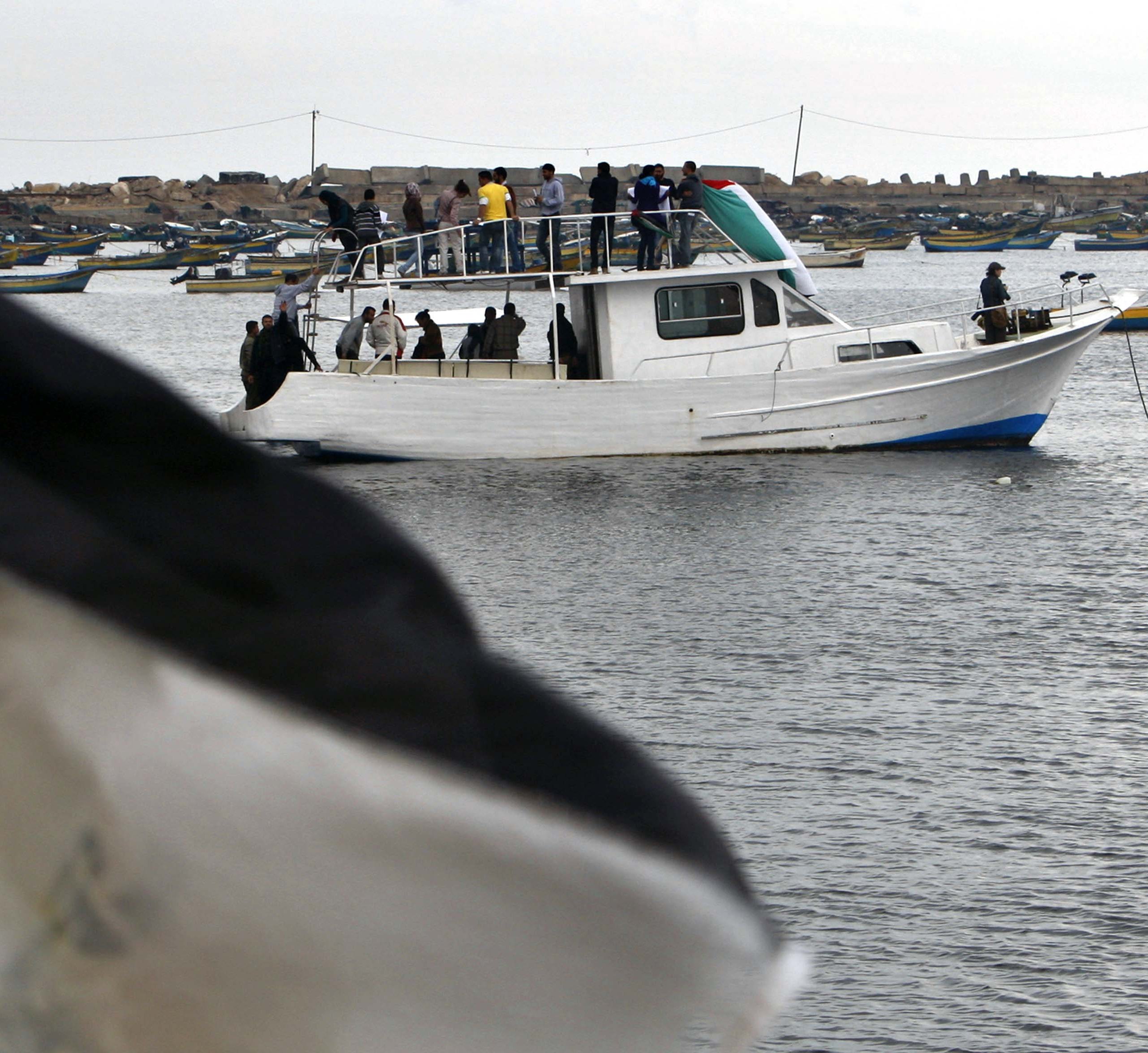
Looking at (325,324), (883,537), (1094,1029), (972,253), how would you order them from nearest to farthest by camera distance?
(1094,1029)
(883,537)
(325,324)
(972,253)

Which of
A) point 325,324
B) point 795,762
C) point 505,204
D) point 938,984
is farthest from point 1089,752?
point 325,324

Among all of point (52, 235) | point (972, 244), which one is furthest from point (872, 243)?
point (52, 235)

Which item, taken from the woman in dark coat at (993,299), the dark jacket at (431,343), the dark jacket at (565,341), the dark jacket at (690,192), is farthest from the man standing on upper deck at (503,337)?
the woman in dark coat at (993,299)

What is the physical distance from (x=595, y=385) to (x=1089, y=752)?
11.9m

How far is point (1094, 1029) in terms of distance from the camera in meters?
6.20

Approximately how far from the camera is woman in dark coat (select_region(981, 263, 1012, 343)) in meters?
21.4

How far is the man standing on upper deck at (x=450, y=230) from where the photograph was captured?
2078 cm

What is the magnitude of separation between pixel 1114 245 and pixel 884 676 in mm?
124066

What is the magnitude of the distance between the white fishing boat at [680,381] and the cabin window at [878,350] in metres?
0.02

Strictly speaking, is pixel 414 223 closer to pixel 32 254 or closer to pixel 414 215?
pixel 414 215

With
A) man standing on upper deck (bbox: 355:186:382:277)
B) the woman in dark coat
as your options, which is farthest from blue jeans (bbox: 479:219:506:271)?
the woman in dark coat

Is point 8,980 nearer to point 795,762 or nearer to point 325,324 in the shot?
point 795,762

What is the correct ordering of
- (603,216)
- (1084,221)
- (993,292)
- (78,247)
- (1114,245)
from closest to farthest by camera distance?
(603,216) → (993,292) → (78,247) → (1114,245) → (1084,221)

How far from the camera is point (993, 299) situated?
73.3 feet
